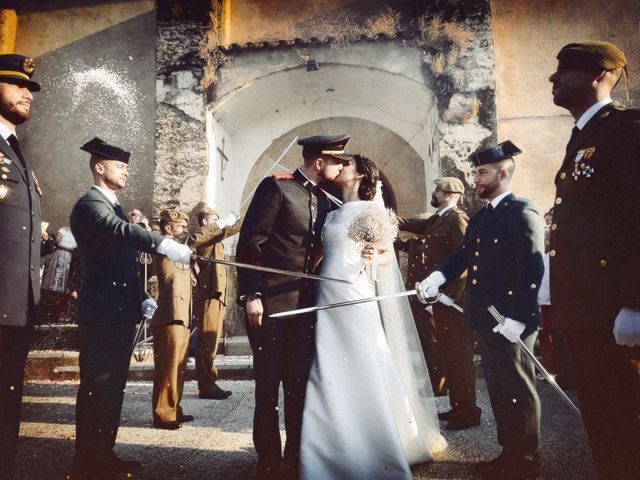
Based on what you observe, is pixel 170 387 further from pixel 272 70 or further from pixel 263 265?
pixel 272 70

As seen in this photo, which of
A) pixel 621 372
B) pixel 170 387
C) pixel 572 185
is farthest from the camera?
pixel 170 387

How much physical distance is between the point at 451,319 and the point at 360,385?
87.5 inches

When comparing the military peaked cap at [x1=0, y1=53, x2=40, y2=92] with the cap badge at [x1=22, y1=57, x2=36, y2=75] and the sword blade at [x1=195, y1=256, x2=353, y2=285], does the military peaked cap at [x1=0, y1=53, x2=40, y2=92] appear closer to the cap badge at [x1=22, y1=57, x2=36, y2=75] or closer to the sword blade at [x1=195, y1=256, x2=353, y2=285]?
the cap badge at [x1=22, y1=57, x2=36, y2=75]

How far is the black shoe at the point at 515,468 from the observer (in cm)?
270

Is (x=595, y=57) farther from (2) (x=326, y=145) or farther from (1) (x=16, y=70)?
(1) (x=16, y=70)

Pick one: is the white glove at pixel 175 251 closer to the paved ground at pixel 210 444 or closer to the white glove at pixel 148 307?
the white glove at pixel 148 307

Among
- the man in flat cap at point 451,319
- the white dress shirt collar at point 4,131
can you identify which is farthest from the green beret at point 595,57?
the white dress shirt collar at point 4,131

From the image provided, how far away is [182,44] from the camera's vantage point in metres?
8.14

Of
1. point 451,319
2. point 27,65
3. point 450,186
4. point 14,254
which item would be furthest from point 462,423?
point 27,65

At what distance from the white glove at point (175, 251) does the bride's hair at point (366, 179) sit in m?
1.40

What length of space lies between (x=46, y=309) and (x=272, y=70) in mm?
5757

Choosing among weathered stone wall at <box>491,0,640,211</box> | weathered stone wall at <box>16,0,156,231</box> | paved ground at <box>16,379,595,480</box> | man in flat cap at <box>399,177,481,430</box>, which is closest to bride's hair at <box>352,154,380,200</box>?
man in flat cap at <box>399,177,481,430</box>

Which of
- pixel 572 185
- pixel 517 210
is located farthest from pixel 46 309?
pixel 572 185

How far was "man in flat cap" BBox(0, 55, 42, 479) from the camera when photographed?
7.90 ft
